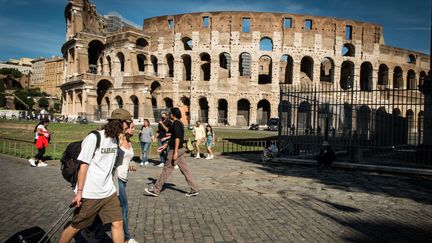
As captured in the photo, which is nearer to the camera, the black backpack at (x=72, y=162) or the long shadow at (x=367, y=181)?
the black backpack at (x=72, y=162)

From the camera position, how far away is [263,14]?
37.3 metres

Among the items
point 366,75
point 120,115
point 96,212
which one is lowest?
point 96,212

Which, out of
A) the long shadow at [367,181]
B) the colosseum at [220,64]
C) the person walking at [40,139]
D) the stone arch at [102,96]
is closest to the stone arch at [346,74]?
the colosseum at [220,64]

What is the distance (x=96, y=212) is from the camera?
3375 millimetres

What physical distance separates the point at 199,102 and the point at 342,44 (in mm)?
17540

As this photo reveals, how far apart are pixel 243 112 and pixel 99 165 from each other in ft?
116

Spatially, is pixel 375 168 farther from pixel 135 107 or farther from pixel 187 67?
pixel 187 67

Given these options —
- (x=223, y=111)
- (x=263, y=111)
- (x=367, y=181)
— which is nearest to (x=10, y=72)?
(x=223, y=111)

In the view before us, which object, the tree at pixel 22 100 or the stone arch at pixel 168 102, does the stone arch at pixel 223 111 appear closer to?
the stone arch at pixel 168 102

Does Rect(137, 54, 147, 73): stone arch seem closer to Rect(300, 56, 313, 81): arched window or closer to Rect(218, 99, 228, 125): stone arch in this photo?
Rect(218, 99, 228, 125): stone arch

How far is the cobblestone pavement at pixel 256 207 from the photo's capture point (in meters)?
4.54

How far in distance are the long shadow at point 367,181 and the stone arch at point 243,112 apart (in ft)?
88.4

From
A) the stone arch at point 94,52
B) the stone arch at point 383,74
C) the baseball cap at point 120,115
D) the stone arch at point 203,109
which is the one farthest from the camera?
the stone arch at point 94,52

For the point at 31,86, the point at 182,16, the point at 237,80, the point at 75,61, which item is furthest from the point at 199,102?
the point at 31,86
